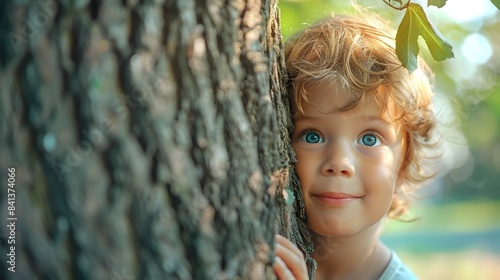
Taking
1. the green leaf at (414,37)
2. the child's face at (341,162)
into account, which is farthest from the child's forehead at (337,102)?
the green leaf at (414,37)

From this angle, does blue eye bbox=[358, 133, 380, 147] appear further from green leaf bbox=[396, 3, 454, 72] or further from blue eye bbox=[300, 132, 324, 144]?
green leaf bbox=[396, 3, 454, 72]

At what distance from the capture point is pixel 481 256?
943 cm

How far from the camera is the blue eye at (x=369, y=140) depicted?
1987mm

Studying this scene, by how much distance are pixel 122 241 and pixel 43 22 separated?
1.21ft

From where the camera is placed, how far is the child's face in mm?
1916

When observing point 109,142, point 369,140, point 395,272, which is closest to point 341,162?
point 369,140

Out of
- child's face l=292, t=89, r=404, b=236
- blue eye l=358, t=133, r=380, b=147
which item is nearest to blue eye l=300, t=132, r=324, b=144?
child's face l=292, t=89, r=404, b=236

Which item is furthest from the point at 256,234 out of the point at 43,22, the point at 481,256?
the point at 481,256

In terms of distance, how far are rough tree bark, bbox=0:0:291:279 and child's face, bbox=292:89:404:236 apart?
758 millimetres

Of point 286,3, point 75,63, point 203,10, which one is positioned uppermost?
point 286,3

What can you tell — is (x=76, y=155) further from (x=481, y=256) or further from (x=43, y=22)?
(x=481, y=256)

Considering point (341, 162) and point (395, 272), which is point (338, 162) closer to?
point (341, 162)

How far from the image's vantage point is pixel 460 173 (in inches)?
524

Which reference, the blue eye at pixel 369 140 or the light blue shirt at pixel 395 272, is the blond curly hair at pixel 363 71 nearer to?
the blue eye at pixel 369 140
